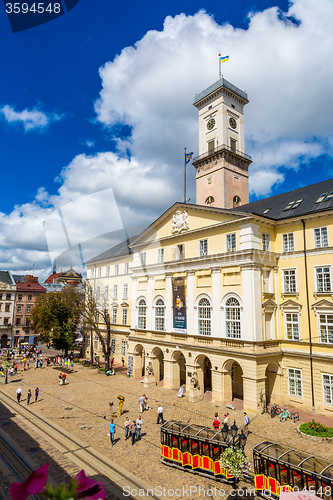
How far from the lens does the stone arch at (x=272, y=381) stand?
32.0m

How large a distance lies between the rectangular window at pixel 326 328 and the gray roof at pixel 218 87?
4078 cm

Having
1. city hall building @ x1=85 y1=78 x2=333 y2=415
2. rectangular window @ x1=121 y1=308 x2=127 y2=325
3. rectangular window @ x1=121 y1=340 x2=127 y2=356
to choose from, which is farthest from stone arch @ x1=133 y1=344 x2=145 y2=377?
rectangular window @ x1=121 y1=308 x2=127 y2=325

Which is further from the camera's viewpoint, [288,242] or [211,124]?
[211,124]

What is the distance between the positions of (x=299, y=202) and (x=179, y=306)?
17.3m

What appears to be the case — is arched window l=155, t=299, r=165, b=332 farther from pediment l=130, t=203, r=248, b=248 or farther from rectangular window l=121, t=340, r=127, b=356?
rectangular window l=121, t=340, r=127, b=356

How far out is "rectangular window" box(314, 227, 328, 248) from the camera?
3023cm

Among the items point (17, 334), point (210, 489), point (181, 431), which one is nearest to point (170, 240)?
point (181, 431)

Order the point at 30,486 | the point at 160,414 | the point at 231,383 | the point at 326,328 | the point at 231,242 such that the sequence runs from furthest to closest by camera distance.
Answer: the point at 231,242 < the point at 231,383 < the point at 326,328 < the point at 160,414 < the point at 30,486

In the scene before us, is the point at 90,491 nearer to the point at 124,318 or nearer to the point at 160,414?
the point at 160,414

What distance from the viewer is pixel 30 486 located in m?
2.45

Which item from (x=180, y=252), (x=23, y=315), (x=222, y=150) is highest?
(x=222, y=150)

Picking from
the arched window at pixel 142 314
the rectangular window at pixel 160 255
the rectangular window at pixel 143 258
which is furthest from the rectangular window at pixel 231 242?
the arched window at pixel 142 314

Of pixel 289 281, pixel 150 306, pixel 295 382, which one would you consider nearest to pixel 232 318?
pixel 289 281

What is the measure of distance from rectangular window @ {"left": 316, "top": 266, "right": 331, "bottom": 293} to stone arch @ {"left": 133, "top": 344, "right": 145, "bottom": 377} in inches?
956
